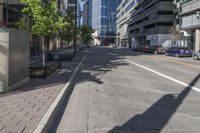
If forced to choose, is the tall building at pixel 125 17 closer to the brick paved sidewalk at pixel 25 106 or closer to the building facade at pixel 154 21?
the building facade at pixel 154 21

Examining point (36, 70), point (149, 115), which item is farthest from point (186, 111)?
point (36, 70)

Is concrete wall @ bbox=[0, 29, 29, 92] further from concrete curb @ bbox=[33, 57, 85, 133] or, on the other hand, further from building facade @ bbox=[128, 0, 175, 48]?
building facade @ bbox=[128, 0, 175, 48]

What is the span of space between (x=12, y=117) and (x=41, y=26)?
1197 centimetres

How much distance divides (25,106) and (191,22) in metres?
65.6

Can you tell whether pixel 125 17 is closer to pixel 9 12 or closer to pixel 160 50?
pixel 160 50

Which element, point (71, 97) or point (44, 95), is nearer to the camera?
point (44, 95)

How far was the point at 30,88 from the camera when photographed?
13.9m

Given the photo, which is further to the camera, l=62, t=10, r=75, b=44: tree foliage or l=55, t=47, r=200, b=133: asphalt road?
l=62, t=10, r=75, b=44: tree foliage

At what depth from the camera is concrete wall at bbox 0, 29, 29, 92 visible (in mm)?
12539

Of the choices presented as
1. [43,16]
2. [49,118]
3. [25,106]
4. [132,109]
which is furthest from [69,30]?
[49,118]

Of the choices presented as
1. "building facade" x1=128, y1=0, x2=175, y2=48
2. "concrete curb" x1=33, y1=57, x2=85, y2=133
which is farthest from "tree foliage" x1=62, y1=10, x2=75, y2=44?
"building facade" x1=128, y1=0, x2=175, y2=48

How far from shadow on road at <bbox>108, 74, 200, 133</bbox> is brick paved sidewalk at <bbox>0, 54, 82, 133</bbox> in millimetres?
1781

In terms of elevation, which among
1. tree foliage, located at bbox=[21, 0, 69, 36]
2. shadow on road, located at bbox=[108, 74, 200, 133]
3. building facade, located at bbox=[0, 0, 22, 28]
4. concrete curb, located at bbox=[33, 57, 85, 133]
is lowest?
shadow on road, located at bbox=[108, 74, 200, 133]

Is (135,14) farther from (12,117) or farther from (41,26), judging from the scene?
(12,117)
